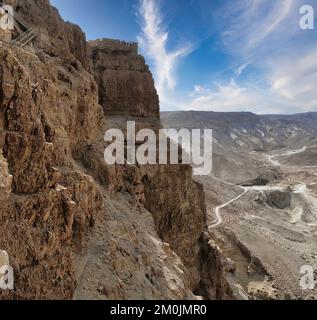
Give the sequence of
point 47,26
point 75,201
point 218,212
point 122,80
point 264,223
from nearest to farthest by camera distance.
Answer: point 75,201 < point 47,26 < point 122,80 < point 218,212 < point 264,223

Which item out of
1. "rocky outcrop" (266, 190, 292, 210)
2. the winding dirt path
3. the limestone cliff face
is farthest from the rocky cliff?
"rocky outcrop" (266, 190, 292, 210)

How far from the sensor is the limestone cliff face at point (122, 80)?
33375mm

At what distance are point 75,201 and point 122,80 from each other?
A: 21727 mm

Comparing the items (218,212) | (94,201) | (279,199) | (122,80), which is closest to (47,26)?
(122,80)

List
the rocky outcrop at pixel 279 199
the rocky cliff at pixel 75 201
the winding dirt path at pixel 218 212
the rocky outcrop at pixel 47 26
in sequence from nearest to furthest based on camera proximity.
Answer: the rocky cliff at pixel 75 201, the rocky outcrop at pixel 47 26, the winding dirt path at pixel 218 212, the rocky outcrop at pixel 279 199

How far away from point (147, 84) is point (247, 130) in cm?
16399

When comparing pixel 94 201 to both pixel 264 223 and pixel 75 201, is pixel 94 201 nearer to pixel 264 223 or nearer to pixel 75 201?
pixel 75 201

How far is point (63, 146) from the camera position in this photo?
15148 millimetres

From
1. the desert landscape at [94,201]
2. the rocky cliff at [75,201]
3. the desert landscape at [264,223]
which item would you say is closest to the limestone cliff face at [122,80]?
the desert landscape at [94,201]

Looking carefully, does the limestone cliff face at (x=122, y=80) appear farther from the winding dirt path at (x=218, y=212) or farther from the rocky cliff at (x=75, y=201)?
the winding dirt path at (x=218, y=212)

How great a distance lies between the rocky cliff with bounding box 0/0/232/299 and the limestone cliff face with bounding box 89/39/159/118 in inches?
161

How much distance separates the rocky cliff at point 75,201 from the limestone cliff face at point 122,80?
13.4 feet

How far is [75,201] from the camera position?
14.1 m
